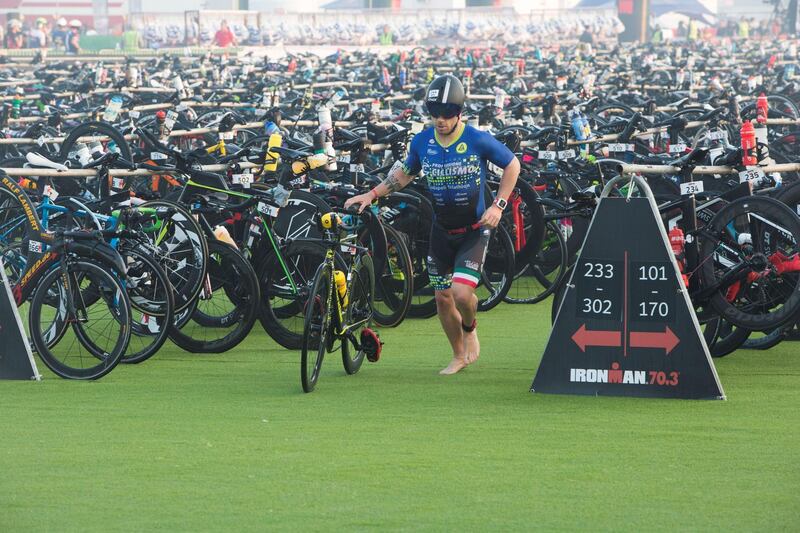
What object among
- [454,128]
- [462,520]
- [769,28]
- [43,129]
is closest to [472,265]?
[454,128]

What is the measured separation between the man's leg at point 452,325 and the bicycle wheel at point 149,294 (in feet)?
5.18

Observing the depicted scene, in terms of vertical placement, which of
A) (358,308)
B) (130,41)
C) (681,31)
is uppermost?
(358,308)

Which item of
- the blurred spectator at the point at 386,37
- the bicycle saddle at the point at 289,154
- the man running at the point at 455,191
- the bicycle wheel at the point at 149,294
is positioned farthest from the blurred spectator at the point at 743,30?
the bicycle wheel at the point at 149,294

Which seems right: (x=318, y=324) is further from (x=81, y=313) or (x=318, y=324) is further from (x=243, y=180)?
(x=243, y=180)

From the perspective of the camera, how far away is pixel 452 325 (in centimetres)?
823

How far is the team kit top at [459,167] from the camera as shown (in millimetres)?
7949

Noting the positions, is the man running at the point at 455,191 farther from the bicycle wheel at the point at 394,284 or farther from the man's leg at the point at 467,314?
the bicycle wheel at the point at 394,284

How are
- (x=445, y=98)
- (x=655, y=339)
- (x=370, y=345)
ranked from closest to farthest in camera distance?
(x=655, y=339)
(x=445, y=98)
(x=370, y=345)

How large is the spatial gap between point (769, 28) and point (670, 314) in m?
81.0

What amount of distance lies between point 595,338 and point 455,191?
4.38 ft

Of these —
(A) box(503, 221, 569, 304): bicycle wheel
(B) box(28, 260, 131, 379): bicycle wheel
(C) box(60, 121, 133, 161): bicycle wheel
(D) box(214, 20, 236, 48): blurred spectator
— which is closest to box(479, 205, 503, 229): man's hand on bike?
(B) box(28, 260, 131, 379): bicycle wheel

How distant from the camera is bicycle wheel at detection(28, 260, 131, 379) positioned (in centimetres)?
A: 784

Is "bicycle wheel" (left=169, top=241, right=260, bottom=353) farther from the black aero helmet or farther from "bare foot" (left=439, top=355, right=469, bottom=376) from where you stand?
the black aero helmet

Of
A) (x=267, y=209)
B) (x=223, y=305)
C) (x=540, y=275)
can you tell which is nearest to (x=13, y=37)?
(x=540, y=275)
